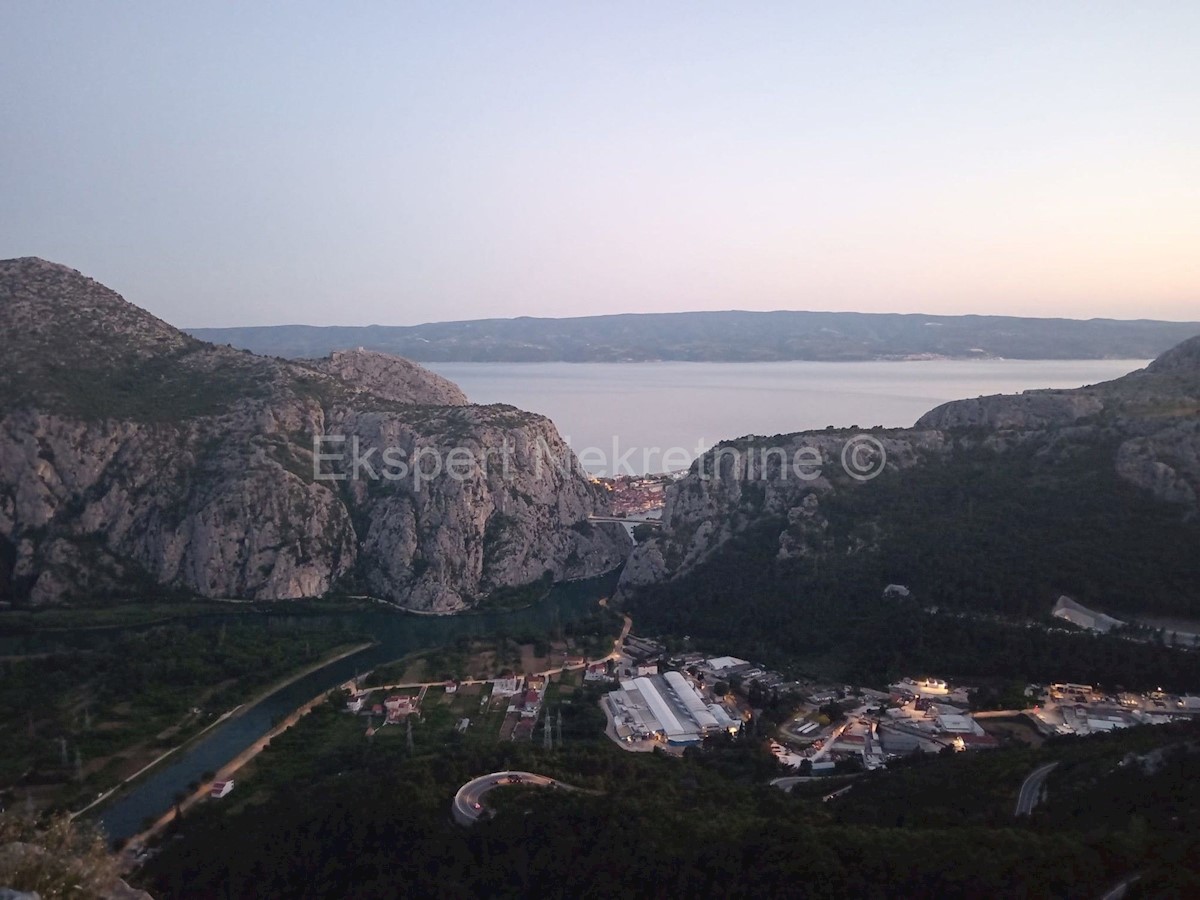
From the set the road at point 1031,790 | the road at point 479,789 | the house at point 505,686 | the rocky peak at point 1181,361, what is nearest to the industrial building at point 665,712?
the house at point 505,686

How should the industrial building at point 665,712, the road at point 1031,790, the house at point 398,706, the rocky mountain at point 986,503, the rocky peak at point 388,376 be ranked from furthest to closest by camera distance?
1. the rocky peak at point 388,376
2. the rocky mountain at point 986,503
3. the house at point 398,706
4. the industrial building at point 665,712
5. the road at point 1031,790

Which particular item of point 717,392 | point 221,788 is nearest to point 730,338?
point 717,392

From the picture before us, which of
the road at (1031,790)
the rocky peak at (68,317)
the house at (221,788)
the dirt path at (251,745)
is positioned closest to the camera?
the road at (1031,790)

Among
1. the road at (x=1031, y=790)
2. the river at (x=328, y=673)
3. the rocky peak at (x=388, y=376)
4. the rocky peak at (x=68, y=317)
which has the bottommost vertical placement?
the river at (x=328, y=673)

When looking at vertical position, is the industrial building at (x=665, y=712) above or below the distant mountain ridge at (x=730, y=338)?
below

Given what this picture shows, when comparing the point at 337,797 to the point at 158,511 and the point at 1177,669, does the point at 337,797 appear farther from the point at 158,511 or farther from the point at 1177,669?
the point at 158,511

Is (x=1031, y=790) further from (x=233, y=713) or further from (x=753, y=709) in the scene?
(x=233, y=713)

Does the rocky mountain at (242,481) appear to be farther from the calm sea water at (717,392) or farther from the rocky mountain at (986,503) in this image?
the calm sea water at (717,392)

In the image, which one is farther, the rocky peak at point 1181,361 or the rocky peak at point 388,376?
the rocky peak at point 388,376
